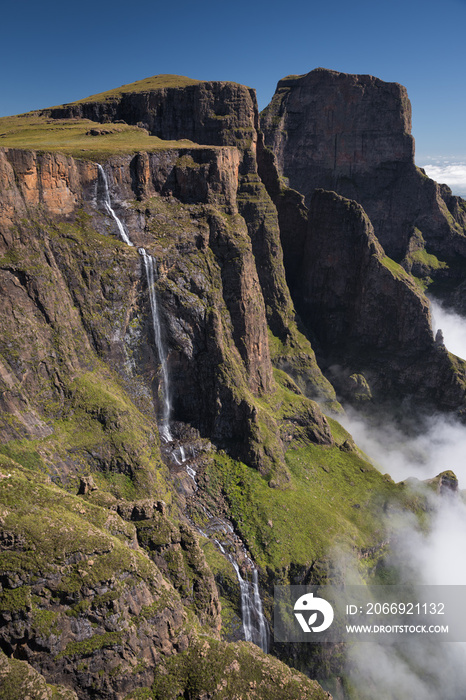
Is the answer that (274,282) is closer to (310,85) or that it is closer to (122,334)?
(122,334)

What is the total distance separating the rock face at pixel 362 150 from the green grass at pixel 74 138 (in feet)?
219

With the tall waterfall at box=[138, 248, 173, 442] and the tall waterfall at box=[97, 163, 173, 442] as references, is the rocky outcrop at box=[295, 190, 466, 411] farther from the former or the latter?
the tall waterfall at box=[97, 163, 173, 442]

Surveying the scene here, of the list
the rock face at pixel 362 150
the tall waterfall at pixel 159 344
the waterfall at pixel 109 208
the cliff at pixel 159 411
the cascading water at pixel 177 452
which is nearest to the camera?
the cliff at pixel 159 411

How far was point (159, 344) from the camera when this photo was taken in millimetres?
61031

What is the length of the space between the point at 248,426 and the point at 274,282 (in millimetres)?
37813

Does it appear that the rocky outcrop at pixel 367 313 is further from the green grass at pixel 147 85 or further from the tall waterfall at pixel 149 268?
the tall waterfall at pixel 149 268

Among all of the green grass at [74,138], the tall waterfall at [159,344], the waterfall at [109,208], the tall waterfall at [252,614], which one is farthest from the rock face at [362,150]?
the tall waterfall at [252,614]

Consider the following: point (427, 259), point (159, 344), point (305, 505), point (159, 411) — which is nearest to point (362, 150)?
point (427, 259)

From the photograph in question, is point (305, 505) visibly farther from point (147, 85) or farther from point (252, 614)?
point (147, 85)

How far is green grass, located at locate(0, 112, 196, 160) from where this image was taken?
202 ft

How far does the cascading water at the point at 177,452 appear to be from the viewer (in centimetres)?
5369

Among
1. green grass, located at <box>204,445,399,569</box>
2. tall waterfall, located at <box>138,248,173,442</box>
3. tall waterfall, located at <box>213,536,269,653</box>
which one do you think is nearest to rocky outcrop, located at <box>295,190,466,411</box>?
green grass, located at <box>204,445,399,569</box>

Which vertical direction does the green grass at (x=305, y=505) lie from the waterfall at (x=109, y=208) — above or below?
below

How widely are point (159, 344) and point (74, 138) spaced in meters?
35.7
